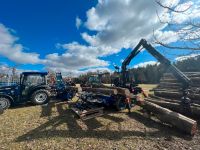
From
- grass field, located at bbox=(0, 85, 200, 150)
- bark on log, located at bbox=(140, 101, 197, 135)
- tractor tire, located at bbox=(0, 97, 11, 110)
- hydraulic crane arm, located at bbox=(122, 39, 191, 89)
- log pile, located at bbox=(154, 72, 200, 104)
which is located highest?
hydraulic crane arm, located at bbox=(122, 39, 191, 89)

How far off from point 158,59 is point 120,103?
3.20m

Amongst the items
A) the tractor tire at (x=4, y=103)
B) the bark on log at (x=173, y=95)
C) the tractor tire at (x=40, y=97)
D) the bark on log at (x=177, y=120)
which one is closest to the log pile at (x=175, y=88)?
the bark on log at (x=173, y=95)

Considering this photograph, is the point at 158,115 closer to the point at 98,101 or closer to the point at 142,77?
the point at 98,101

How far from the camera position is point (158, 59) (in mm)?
9781

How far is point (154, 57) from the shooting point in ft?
32.6

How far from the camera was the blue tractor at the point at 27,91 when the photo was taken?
10.9 m

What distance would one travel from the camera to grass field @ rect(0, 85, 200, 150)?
5695 millimetres

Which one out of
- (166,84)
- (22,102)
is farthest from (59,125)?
(166,84)

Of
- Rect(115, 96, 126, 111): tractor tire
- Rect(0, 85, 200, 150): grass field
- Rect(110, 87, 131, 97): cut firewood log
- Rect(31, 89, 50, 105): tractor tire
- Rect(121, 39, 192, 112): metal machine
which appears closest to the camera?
Rect(0, 85, 200, 150): grass field

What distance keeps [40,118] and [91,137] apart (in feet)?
10.7

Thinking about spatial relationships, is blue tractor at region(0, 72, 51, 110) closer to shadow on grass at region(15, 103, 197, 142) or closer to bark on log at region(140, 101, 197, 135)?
shadow on grass at region(15, 103, 197, 142)

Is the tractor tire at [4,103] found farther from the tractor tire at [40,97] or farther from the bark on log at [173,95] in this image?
the bark on log at [173,95]

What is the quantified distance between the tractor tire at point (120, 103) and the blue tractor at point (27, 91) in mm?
4997

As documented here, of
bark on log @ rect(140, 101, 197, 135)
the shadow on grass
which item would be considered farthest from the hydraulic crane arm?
the shadow on grass
